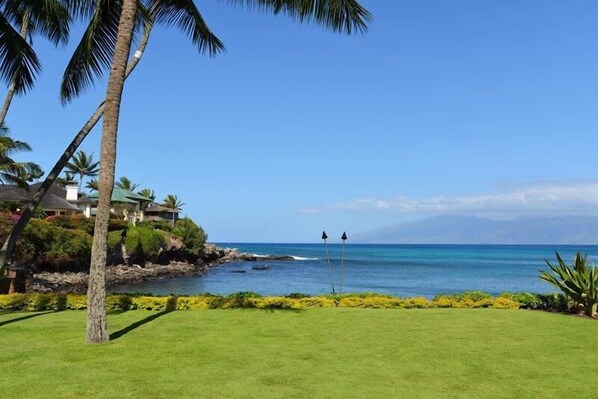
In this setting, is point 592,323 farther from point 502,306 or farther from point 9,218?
point 9,218

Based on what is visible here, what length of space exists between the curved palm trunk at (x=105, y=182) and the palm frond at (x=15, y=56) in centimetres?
387

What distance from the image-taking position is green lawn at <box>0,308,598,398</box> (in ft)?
20.5

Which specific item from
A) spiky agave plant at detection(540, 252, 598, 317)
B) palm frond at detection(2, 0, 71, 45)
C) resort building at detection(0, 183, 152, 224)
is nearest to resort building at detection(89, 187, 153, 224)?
resort building at detection(0, 183, 152, 224)

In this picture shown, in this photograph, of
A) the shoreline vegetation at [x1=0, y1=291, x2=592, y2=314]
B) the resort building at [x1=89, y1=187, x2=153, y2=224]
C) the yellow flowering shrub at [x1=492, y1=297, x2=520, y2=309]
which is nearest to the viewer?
the shoreline vegetation at [x1=0, y1=291, x2=592, y2=314]

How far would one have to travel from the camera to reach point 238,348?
851cm

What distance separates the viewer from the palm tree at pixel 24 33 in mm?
11523

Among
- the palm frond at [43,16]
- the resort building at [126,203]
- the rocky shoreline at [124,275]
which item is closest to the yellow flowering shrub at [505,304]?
the palm frond at [43,16]

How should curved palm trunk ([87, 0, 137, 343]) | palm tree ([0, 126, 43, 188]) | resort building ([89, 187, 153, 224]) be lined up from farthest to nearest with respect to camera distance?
resort building ([89, 187, 153, 224]), palm tree ([0, 126, 43, 188]), curved palm trunk ([87, 0, 137, 343])

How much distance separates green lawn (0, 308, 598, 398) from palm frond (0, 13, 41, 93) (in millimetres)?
5687

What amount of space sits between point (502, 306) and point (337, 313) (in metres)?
4.82

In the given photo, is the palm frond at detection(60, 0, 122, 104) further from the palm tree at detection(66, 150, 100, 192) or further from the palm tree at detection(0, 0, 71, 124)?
the palm tree at detection(66, 150, 100, 192)

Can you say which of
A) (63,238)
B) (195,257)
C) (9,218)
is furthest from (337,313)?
(195,257)

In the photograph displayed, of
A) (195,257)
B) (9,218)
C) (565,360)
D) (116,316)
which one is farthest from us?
(195,257)

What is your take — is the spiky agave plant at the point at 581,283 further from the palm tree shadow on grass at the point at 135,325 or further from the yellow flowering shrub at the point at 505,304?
the palm tree shadow on grass at the point at 135,325
